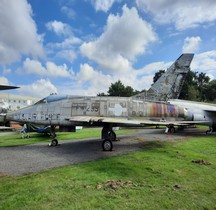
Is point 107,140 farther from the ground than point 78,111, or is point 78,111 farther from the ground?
point 78,111

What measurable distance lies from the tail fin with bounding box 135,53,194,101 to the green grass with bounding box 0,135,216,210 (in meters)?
8.29

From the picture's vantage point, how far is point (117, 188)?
19.6ft

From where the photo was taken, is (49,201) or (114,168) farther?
(114,168)

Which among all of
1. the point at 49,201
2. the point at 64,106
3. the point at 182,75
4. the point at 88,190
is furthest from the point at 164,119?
the point at 49,201

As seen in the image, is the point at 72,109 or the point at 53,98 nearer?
the point at 72,109

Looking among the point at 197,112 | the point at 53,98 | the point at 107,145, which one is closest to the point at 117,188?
the point at 107,145

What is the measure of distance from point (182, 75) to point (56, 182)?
13.5m

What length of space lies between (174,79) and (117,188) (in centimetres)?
1245

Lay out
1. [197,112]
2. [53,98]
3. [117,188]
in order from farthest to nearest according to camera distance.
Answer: [197,112] < [53,98] < [117,188]

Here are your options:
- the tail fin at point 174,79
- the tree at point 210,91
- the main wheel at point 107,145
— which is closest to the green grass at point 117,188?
the main wheel at point 107,145

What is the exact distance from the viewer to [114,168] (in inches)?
315

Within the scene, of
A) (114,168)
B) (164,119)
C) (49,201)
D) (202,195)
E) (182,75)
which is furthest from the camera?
(182,75)

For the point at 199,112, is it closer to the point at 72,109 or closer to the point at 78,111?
the point at 78,111

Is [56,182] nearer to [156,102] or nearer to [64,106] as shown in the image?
[64,106]
